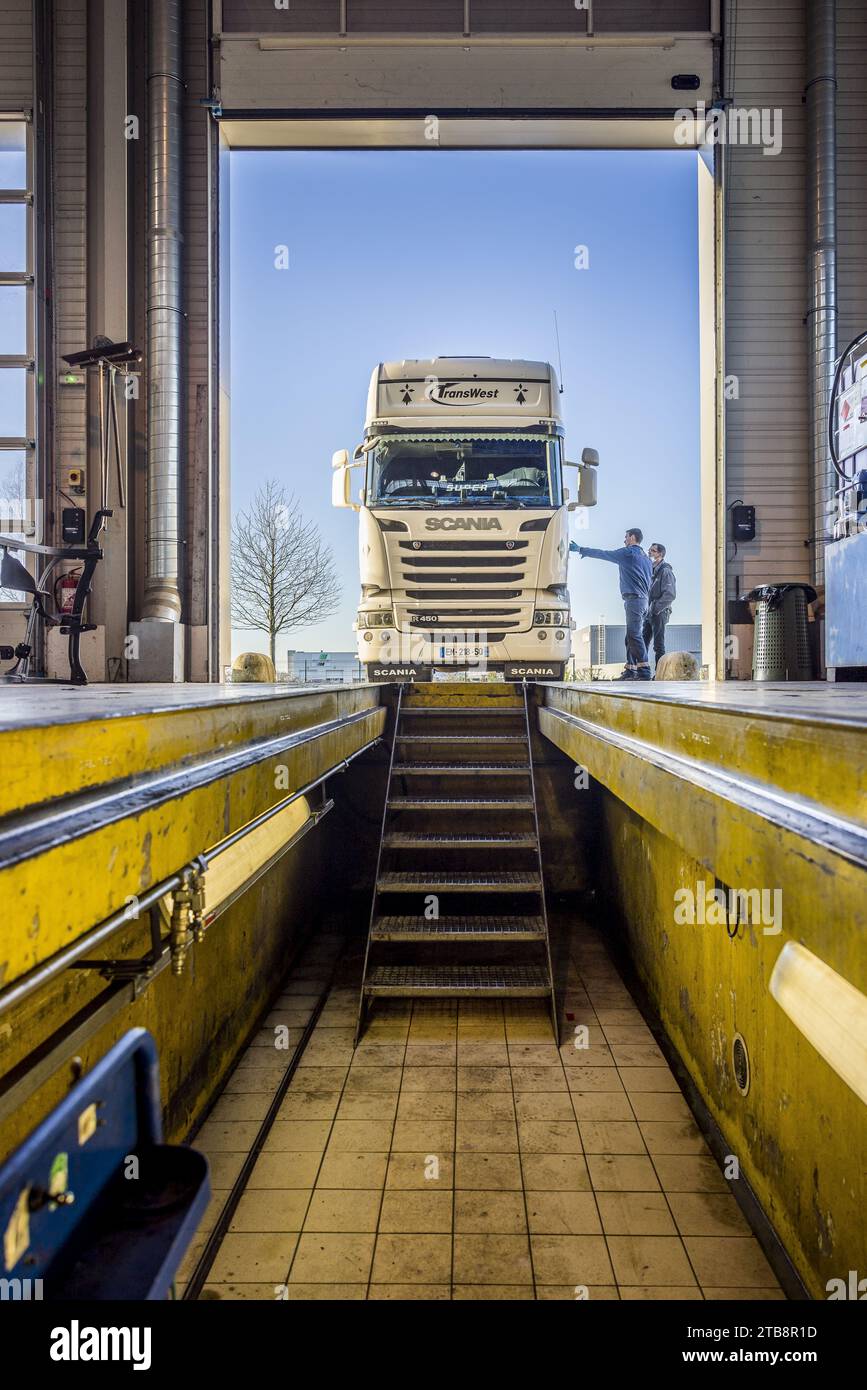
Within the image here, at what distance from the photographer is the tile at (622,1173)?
8.34 ft

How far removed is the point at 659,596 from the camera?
8.24 metres

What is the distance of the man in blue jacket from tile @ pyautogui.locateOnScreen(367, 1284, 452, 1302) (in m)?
6.33

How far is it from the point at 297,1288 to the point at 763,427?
27.2 feet

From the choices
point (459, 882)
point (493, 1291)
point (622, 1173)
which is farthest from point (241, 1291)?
point (459, 882)

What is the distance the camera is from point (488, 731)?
547 centimetres

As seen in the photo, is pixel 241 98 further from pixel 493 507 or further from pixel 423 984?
pixel 423 984

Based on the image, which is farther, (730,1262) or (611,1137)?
(611,1137)

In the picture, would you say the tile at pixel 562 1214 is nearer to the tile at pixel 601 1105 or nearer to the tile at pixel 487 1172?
the tile at pixel 487 1172

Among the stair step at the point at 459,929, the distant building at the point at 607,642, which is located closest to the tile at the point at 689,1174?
the stair step at the point at 459,929

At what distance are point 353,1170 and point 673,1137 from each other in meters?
1.13

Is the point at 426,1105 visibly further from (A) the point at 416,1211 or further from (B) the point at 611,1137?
(B) the point at 611,1137
